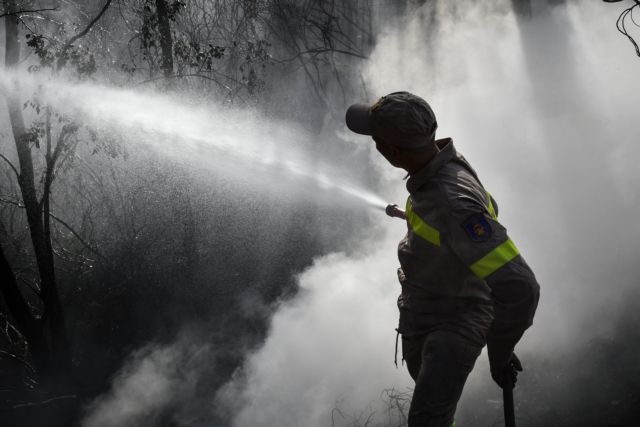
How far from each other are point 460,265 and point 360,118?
0.87 m

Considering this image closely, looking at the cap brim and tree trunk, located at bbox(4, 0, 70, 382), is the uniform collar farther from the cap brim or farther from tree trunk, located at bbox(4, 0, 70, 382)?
tree trunk, located at bbox(4, 0, 70, 382)

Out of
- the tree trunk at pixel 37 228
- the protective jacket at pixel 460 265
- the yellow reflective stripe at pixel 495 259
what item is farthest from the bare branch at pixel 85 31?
the yellow reflective stripe at pixel 495 259

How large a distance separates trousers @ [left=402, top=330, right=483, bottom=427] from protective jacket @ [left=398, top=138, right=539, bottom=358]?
6 centimetres

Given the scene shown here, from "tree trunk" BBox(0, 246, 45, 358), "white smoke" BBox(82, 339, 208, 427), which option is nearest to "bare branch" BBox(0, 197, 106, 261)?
"tree trunk" BBox(0, 246, 45, 358)

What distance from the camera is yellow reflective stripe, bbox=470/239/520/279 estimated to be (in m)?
2.06

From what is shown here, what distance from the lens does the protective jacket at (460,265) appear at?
208 centimetres

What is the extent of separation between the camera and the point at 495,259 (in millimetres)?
2057

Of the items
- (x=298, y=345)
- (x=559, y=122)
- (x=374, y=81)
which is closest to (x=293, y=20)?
(x=374, y=81)

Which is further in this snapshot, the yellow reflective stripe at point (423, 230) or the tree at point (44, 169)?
the tree at point (44, 169)

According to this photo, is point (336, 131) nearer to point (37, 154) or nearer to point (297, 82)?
point (297, 82)

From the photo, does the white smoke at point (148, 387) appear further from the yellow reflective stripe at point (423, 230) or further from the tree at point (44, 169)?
the yellow reflective stripe at point (423, 230)

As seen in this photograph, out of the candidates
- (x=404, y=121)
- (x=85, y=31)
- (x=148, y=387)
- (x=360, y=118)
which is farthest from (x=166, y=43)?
(x=404, y=121)

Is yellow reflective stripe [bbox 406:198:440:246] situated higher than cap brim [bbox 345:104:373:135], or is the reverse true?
cap brim [bbox 345:104:373:135]

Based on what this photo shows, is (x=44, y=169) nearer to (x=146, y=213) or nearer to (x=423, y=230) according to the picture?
(x=146, y=213)
